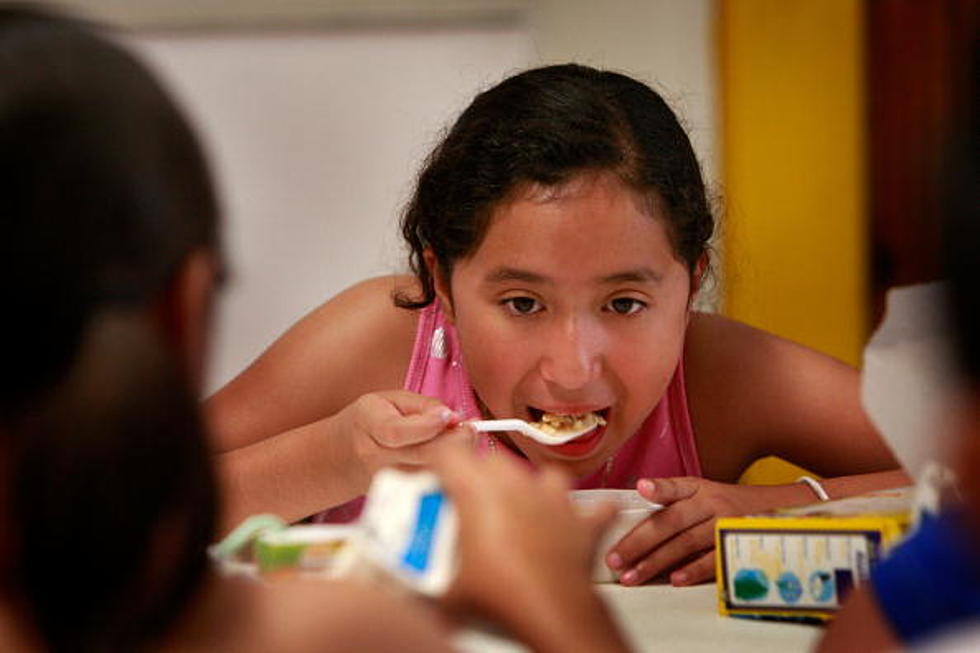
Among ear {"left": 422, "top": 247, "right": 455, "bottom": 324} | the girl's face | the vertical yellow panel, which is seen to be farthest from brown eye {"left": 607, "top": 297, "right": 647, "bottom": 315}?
the vertical yellow panel

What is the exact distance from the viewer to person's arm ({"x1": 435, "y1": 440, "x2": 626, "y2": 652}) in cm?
50

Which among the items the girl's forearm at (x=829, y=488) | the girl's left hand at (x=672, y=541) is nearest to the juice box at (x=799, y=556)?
the girl's left hand at (x=672, y=541)

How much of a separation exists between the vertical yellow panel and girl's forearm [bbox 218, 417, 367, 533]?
1150 mm

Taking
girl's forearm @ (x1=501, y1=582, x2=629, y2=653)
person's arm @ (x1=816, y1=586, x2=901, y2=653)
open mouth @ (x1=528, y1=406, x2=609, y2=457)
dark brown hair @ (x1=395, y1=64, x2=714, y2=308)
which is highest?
dark brown hair @ (x1=395, y1=64, x2=714, y2=308)

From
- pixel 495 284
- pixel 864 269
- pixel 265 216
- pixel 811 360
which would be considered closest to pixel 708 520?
pixel 495 284

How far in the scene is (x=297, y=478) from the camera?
1.26m

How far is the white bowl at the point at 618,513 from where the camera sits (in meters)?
1.02

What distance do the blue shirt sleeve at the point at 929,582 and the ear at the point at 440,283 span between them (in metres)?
0.71

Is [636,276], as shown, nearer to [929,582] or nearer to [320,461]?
[320,461]

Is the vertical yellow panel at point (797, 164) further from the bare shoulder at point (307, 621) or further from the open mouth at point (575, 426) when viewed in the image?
the bare shoulder at point (307, 621)

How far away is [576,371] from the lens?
1109 millimetres

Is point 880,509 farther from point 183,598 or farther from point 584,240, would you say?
point 183,598

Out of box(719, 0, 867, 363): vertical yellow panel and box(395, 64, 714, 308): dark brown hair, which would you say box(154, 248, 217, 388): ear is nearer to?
box(395, 64, 714, 308): dark brown hair

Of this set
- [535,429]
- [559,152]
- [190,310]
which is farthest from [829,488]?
[190,310]
